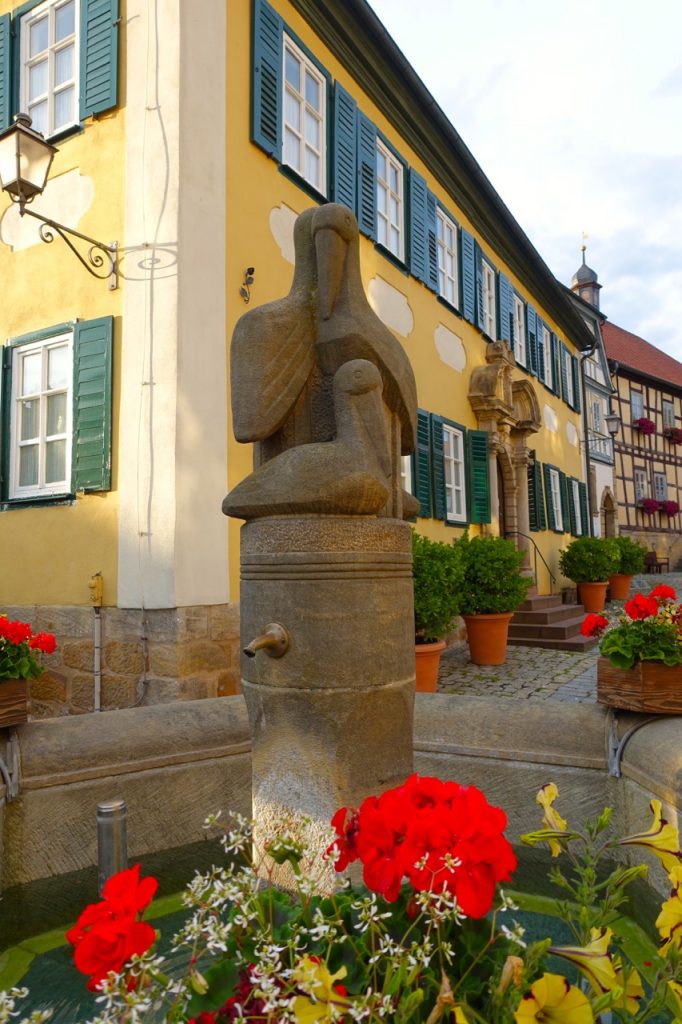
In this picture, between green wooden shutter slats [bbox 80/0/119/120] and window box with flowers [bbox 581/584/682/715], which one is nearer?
window box with flowers [bbox 581/584/682/715]

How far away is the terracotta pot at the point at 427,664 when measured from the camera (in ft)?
19.2

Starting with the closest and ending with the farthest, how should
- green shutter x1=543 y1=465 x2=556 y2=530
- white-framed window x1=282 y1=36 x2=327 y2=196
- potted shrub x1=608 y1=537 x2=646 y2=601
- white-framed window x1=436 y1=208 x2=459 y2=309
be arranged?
white-framed window x1=282 y1=36 x2=327 y2=196
white-framed window x1=436 y1=208 x2=459 y2=309
potted shrub x1=608 y1=537 x2=646 y2=601
green shutter x1=543 y1=465 x2=556 y2=530

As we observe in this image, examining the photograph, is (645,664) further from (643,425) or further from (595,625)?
(643,425)

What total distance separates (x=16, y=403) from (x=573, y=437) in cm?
1370

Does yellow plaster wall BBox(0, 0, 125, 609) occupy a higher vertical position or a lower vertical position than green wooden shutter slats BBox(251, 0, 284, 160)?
lower

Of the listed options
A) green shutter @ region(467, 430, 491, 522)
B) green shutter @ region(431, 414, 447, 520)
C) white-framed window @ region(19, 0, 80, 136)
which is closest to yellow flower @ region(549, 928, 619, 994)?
white-framed window @ region(19, 0, 80, 136)

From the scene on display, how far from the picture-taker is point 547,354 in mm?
15070

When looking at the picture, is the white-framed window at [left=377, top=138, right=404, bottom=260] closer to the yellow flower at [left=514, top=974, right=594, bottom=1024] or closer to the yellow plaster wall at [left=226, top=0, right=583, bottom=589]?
the yellow plaster wall at [left=226, top=0, right=583, bottom=589]

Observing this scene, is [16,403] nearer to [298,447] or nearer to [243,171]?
[243,171]

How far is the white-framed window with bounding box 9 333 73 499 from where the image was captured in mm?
5945

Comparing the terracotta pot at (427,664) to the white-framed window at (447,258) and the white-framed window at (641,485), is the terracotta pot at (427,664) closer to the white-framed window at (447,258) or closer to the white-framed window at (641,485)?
the white-framed window at (447,258)

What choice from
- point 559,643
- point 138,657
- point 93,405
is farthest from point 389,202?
point 138,657

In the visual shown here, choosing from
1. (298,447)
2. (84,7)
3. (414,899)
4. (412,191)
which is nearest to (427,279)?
(412,191)

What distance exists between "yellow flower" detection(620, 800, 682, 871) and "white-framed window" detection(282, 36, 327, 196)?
21.7ft
